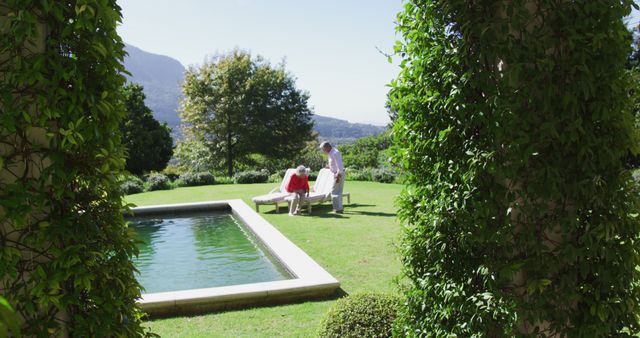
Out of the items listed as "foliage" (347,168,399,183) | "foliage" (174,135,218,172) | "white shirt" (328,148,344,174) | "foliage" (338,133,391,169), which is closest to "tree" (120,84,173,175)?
"foliage" (174,135,218,172)

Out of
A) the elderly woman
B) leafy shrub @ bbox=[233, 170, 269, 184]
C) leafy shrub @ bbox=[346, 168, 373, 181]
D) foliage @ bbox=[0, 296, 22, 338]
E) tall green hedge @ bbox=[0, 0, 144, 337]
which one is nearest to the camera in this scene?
foliage @ bbox=[0, 296, 22, 338]

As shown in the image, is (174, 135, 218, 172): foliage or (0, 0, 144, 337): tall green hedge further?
(174, 135, 218, 172): foliage

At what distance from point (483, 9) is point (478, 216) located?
125 centimetres

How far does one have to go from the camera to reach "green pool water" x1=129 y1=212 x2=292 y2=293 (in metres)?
7.31

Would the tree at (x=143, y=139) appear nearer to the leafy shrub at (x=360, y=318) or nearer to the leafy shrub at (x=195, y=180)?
the leafy shrub at (x=195, y=180)

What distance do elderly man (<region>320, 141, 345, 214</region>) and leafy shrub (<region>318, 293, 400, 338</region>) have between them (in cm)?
754

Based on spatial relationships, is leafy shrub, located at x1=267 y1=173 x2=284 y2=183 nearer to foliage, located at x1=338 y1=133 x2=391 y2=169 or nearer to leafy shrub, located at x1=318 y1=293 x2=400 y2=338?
foliage, located at x1=338 y1=133 x2=391 y2=169

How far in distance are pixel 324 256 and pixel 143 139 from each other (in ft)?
95.0

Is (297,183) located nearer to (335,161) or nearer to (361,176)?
(335,161)

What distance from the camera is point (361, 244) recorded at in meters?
8.56

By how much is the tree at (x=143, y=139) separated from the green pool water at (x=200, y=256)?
21.7m

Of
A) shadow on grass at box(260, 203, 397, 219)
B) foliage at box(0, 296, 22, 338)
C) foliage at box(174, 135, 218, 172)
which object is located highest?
foliage at box(174, 135, 218, 172)

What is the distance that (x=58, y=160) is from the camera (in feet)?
7.57

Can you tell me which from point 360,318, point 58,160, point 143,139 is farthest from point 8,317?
point 143,139
